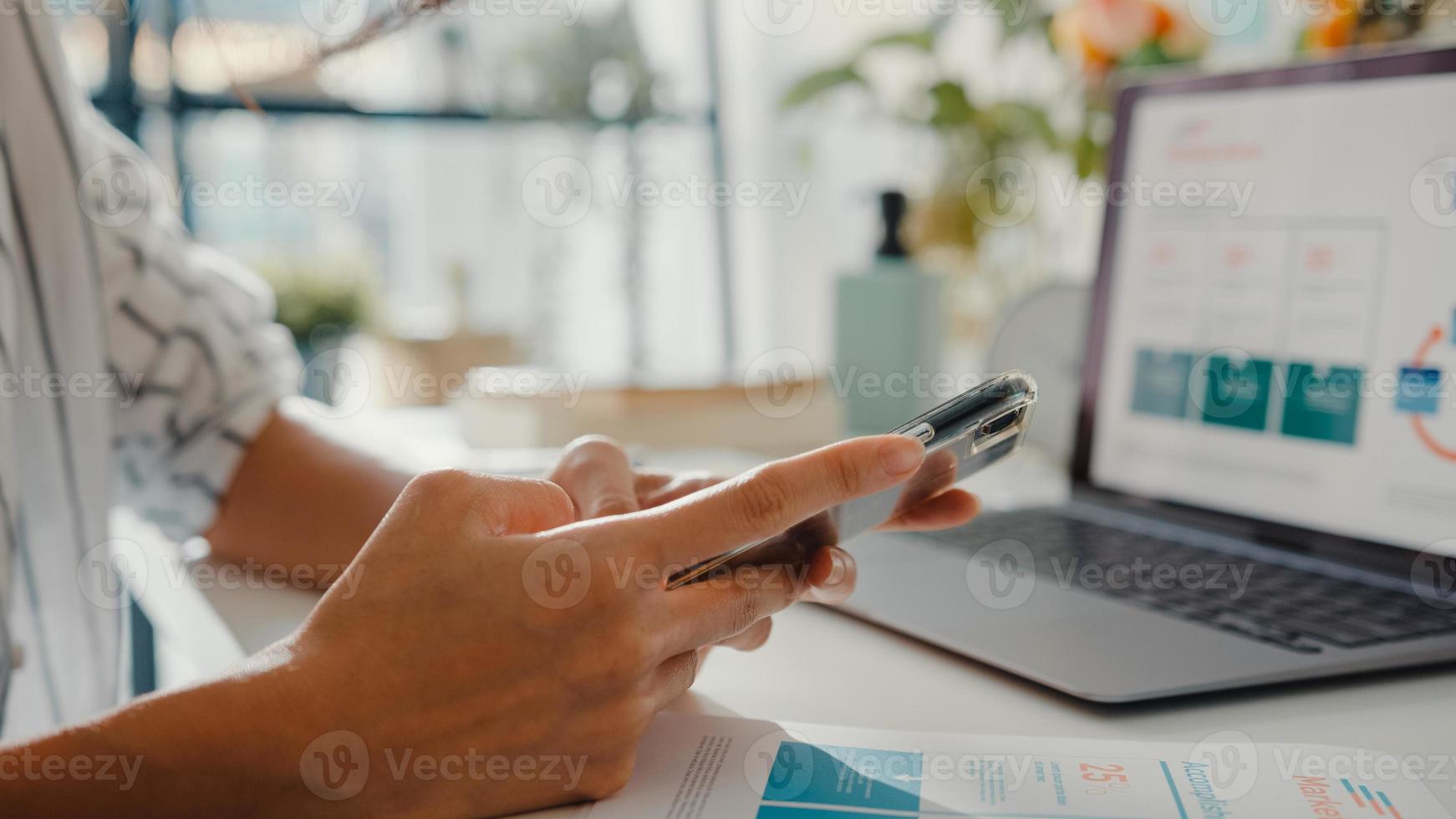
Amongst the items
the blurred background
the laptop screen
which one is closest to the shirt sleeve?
the blurred background

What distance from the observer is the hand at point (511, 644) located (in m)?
0.32

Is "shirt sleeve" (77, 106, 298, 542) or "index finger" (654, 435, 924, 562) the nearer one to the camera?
"index finger" (654, 435, 924, 562)

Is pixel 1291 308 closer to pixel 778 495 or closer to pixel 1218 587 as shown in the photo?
pixel 1218 587

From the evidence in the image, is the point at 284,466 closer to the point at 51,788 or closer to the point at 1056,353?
the point at 51,788

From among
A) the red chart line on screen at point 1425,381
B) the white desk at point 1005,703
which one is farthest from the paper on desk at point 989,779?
the red chart line on screen at point 1425,381

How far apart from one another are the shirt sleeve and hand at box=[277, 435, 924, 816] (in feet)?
1.23

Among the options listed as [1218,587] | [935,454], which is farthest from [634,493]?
[1218,587]

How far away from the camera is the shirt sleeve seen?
2.14ft

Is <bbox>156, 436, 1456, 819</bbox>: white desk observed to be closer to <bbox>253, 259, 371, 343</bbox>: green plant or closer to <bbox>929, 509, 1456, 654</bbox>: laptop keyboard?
<bbox>929, 509, 1456, 654</bbox>: laptop keyboard

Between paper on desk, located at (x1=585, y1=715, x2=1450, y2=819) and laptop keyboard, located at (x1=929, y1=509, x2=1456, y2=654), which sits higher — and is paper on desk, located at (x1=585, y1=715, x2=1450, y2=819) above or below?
above

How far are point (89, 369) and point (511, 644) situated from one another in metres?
0.45

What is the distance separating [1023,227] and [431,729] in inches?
45.1

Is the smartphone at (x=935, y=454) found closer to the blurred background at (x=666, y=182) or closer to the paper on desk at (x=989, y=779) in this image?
the paper on desk at (x=989, y=779)

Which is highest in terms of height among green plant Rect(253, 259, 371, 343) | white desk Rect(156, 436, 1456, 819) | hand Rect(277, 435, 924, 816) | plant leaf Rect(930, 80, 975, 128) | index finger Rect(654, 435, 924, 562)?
plant leaf Rect(930, 80, 975, 128)
